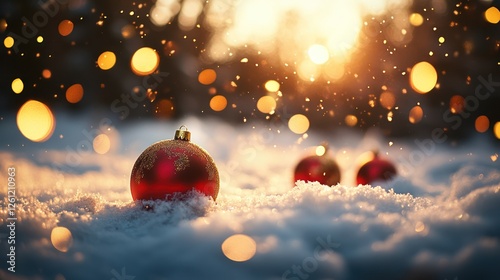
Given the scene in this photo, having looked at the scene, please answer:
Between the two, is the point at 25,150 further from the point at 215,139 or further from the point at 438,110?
the point at 438,110

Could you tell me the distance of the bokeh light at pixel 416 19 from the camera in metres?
7.25

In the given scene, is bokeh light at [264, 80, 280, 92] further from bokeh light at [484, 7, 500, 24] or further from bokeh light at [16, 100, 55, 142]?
bokeh light at [16, 100, 55, 142]

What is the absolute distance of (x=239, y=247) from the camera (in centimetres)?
241

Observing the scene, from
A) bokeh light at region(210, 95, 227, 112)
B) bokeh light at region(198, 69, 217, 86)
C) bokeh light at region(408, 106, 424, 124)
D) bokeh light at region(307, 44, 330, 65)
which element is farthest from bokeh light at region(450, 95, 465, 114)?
bokeh light at region(198, 69, 217, 86)

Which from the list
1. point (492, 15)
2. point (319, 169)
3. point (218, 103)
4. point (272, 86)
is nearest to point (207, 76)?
point (218, 103)

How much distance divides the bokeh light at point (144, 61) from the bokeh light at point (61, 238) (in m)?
4.86

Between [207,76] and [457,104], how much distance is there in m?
4.51

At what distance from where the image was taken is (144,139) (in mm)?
7055

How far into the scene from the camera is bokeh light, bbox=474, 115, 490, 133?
7.43 metres

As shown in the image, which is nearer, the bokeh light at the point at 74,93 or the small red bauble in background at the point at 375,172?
the small red bauble in background at the point at 375,172

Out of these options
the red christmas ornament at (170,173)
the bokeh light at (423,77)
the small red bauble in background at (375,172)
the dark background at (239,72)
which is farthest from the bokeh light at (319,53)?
the red christmas ornament at (170,173)

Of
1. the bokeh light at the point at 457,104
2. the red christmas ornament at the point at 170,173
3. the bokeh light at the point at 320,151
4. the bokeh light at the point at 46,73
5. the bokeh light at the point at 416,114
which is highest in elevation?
the bokeh light at the point at 416,114

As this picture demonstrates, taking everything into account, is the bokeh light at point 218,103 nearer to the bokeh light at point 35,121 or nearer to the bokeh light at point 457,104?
the bokeh light at point 35,121

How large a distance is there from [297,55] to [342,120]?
1.53 m
